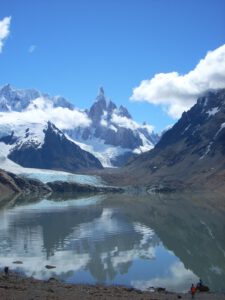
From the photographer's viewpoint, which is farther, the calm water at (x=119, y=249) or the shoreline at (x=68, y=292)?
the calm water at (x=119, y=249)

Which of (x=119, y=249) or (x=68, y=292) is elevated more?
(x=119, y=249)

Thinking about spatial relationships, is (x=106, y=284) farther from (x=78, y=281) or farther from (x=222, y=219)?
(x=222, y=219)

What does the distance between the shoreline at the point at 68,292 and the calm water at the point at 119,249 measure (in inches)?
181

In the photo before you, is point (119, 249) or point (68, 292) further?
point (119, 249)

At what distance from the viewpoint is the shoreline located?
4569cm

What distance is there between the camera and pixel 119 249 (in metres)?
81.2

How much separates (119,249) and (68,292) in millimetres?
33722

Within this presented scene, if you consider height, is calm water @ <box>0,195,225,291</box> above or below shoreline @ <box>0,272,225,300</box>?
above

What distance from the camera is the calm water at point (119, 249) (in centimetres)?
6122

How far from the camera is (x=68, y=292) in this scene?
158 feet

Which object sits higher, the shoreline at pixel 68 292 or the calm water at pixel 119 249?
the calm water at pixel 119 249

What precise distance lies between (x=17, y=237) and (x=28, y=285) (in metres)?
40.8

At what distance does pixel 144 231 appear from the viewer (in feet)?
349

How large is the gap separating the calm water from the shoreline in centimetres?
460
